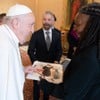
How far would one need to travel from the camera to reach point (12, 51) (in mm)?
2064

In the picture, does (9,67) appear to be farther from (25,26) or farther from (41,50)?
(41,50)

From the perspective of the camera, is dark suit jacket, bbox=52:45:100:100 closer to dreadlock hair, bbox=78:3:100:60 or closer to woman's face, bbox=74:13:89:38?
dreadlock hair, bbox=78:3:100:60

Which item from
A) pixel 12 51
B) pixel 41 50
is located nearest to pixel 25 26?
pixel 12 51

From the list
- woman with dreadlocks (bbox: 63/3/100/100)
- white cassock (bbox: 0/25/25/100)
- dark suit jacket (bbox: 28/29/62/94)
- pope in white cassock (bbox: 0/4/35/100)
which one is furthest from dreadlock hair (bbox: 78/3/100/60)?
dark suit jacket (bbox: 28/29/62/94)

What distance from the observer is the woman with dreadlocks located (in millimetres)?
2227

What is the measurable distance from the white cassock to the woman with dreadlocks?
456mm

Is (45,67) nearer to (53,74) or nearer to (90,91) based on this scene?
(53,74)

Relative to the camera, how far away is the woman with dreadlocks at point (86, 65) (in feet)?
7.30

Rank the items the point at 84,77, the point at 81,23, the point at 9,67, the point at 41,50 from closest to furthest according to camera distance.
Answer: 1. the point at 9,67
2. the point at 84,77
3. the point at 81,23
4. the point at 41,50

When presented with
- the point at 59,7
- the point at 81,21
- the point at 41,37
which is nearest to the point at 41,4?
the point at 59,7

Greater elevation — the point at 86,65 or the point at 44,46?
the point at 86,65

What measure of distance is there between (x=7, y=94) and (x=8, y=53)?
0.31m

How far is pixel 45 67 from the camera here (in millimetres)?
3381

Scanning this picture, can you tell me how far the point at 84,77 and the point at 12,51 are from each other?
0.63m
